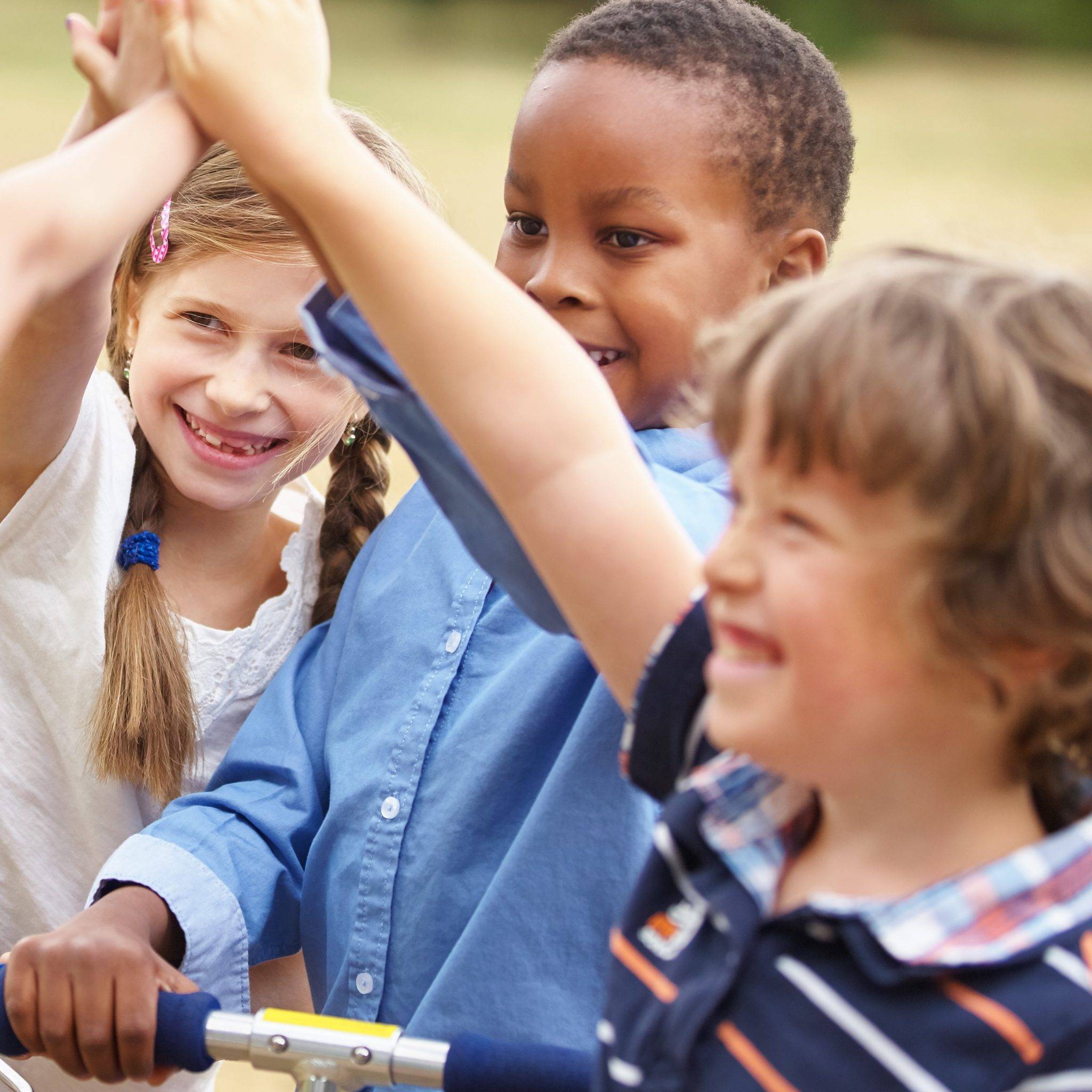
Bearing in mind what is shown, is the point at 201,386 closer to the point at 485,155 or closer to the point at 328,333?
the point at 328,333

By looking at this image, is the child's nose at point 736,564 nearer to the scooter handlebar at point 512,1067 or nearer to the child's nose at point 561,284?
the scooter handlebar at point 512,1067

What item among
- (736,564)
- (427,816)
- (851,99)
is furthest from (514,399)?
(851,99)

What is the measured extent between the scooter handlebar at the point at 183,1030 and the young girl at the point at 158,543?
331 mm

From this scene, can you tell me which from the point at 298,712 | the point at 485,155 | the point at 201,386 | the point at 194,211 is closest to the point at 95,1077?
the point at 298,712

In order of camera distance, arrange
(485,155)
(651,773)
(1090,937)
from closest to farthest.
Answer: (1090,937)
(651,773)
(485,155)

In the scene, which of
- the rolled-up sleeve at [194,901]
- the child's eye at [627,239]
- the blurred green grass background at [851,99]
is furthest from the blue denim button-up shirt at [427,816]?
the blurred green grass background at [851,99]

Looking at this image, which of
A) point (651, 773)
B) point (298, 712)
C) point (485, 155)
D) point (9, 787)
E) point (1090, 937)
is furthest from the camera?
point (485, 155)

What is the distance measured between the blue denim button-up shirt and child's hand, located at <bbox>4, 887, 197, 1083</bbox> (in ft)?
0.25

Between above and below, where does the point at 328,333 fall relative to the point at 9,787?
above

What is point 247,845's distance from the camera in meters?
0.81

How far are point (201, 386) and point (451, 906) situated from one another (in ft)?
1.57

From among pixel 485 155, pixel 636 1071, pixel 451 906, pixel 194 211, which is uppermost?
pixel 194 211

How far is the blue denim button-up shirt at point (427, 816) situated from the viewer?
2.25 ft

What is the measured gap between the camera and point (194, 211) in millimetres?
1062
